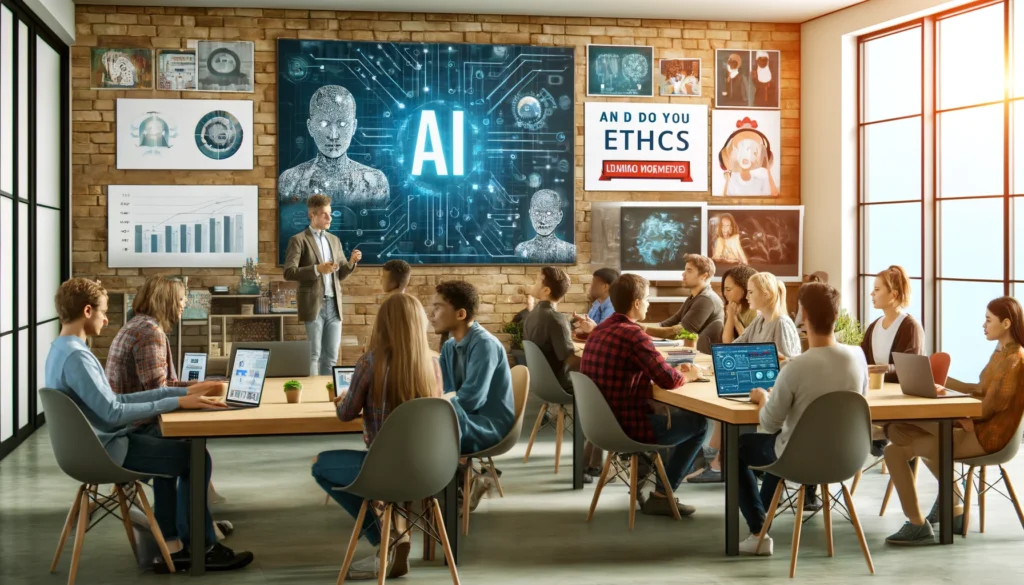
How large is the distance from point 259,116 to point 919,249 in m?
6.37

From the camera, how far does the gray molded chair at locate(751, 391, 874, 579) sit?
4.18 m

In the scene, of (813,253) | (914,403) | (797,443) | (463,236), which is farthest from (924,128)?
(797,443)

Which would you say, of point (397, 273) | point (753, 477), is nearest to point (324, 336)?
point (397, 273)

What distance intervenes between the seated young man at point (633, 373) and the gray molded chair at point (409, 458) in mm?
1352

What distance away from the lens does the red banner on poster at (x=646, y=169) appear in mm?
10414

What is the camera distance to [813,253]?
10.7 metres

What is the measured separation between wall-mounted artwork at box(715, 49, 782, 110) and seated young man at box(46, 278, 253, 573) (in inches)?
290

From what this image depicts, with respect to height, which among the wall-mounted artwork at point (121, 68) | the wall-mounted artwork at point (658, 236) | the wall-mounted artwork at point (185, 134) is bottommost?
the wall-mounted artwork at point (658, 236)

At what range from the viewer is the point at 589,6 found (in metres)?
9.91

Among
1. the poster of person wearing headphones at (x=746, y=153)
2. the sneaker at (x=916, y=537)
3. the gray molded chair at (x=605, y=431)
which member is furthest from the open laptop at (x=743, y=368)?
the poster of person wearing headphones at (x=746, y=153)

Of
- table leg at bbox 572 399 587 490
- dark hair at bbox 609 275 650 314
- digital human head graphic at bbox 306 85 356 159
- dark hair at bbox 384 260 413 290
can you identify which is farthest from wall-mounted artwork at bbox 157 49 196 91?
dark hair at bbox 609 275 650 314

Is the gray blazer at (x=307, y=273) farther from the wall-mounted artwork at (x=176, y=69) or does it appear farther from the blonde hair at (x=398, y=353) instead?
the blonde hair at (x=398, y=353)

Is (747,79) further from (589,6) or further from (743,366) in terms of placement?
(743,366)

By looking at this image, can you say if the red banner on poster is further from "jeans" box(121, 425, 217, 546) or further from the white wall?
"jeans" box(121, 425, 217, 546)
